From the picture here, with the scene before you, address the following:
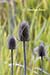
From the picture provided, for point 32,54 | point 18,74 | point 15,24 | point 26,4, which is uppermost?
point 26,4

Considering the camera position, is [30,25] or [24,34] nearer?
[24,34]

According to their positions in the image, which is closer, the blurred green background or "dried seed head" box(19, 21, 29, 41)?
"dried seed head" box(19, 21, 29, 41)

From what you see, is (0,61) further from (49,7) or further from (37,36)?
(49,7)

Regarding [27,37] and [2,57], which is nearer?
[27,37]

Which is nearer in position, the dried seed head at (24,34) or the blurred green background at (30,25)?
the dried seed head at (24,34)

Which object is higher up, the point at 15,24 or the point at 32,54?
the point at 15,24

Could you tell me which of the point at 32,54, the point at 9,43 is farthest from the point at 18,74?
the point at 9,43

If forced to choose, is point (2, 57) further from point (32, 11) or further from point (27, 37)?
point (27, 37)

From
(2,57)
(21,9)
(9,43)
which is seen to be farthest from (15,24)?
(9,43)
